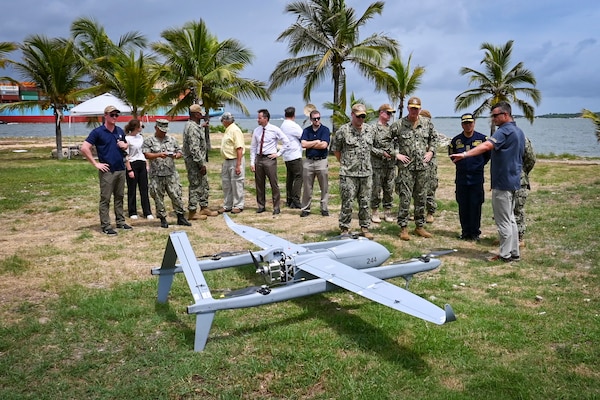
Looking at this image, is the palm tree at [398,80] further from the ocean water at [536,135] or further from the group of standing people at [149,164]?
the group of standing people at [149,164]

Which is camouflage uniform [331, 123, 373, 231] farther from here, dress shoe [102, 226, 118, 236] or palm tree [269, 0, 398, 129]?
palm tree [269, 0, 398, 129]

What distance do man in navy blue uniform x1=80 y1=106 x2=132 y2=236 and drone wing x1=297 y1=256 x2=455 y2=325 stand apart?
4.80 metres

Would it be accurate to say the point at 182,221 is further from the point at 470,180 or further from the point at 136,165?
the point at 470,180

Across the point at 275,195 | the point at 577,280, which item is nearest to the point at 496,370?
the point at 577,280

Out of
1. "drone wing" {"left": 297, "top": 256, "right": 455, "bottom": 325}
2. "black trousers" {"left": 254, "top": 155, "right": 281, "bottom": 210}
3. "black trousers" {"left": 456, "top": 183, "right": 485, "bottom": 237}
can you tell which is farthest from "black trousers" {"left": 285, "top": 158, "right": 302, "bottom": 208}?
"drone wing" {"left": 297, "top": 256, "right": 455, "bottom": 325}

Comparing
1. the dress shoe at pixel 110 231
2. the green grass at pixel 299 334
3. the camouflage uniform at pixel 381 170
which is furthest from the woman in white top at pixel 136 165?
the camouflage uniform at pixel 381 170

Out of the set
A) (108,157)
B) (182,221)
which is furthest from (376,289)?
(108,157)

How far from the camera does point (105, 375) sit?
13.1 ft

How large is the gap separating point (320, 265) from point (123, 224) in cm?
519

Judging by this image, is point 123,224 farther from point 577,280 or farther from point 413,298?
point 577,280

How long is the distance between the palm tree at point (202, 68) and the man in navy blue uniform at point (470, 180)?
16.9 meters

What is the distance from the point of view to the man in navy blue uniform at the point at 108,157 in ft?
27.6

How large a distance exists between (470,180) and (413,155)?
44.6 inches

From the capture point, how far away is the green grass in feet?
12.5
